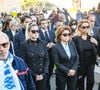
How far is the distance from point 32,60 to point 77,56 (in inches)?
35.8

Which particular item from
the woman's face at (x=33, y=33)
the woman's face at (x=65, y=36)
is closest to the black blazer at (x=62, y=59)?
the woman's face at (x=65, y=36)

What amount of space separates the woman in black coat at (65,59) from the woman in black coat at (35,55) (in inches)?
9.5

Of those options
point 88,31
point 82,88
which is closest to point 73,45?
point 88,31

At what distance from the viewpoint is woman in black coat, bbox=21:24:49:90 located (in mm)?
6656

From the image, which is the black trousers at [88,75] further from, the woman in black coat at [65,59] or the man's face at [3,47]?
the man's face at [3,47]

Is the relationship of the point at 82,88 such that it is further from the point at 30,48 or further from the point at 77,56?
the point at 30,48

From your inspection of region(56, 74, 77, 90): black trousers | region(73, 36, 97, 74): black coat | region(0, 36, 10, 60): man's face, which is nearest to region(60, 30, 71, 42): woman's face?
region(73, 36, 97, 74): black coat

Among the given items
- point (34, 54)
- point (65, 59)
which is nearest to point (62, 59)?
point (65, 59)

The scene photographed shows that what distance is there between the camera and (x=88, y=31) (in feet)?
25.0

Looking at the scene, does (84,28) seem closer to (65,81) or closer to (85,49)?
(85,49)

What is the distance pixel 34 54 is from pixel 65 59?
0.59 m

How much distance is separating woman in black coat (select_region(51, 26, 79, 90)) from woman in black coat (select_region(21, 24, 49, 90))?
242 mm

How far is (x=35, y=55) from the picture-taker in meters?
6.66

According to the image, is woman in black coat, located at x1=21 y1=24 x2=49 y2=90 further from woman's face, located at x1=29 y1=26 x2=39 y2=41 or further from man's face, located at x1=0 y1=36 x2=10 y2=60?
man's face, located at x1=0 y1=36 x2=10 y2=60
